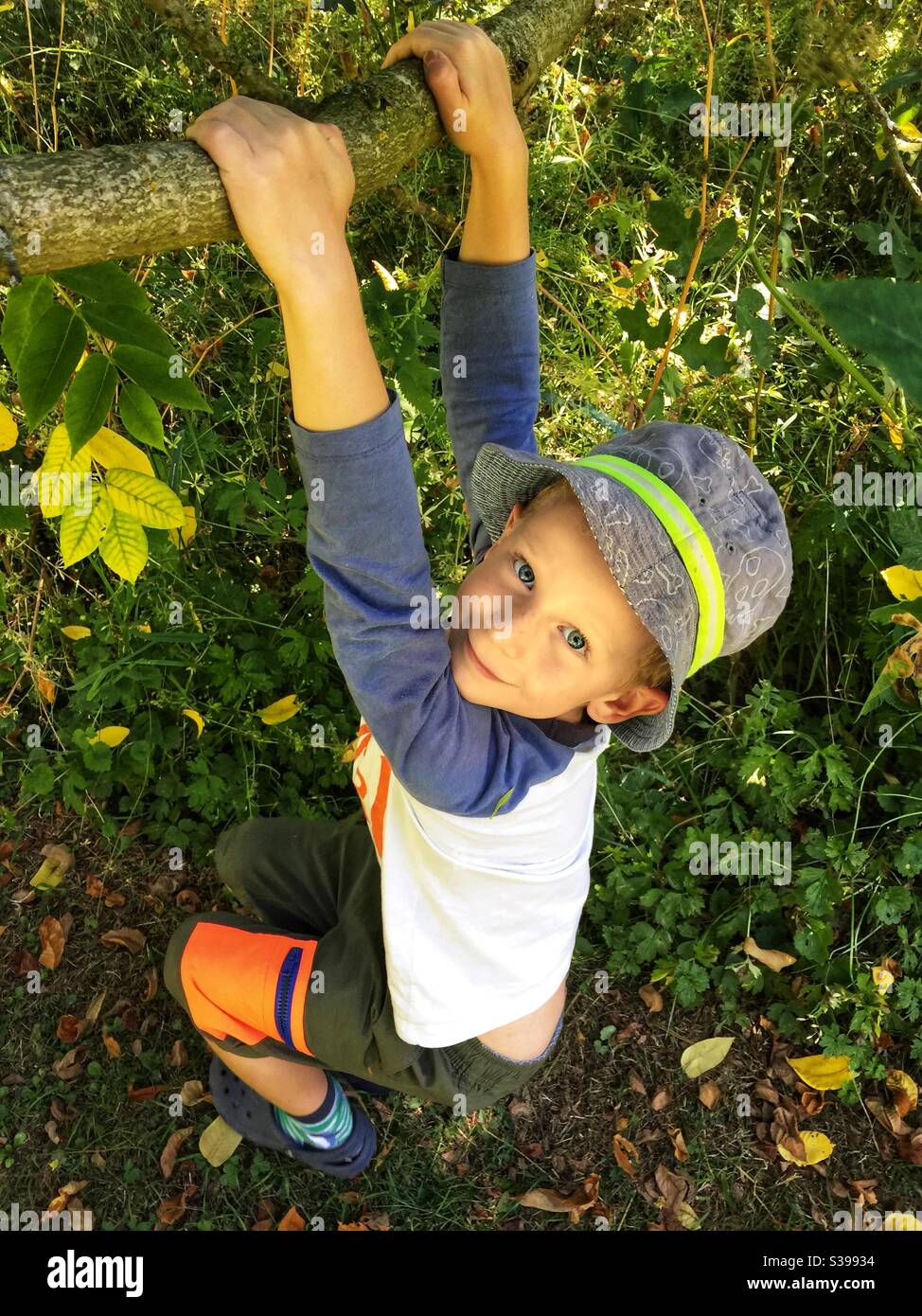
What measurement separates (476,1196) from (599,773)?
109 cm

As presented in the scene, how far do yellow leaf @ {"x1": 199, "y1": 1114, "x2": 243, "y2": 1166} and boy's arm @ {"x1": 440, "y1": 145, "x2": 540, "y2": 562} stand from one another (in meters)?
1.61

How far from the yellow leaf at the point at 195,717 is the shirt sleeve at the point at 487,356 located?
3.64 ft

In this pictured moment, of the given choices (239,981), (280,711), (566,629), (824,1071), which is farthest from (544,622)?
(824,1071)

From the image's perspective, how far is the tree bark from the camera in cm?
87

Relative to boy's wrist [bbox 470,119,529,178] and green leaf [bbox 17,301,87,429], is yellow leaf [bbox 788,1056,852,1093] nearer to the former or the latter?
boy's wrist [bbox 470,119,529,178]

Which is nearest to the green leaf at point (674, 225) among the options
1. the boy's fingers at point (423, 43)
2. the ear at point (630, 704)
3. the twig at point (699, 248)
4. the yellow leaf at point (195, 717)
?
the twig at point (699, 248)

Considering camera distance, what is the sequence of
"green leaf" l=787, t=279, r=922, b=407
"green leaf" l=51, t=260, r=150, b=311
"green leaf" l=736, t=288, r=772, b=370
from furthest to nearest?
"green leaf" l=736, t=288, r=772, b=370 < "green leaf" l=51, t=260, r=150, b=311 < "green leaf" l=787, t=279, r=922, b=407

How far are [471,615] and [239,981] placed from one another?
1020mm

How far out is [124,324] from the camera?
124cm

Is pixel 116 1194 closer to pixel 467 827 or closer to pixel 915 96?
pixel 467 827

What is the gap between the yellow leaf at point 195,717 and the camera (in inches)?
98.7

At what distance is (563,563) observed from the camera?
133 cm

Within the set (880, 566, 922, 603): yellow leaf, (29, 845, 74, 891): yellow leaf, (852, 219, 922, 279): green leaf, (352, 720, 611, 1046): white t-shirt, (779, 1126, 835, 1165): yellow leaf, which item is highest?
(852, 219, 922, 279): green leaf

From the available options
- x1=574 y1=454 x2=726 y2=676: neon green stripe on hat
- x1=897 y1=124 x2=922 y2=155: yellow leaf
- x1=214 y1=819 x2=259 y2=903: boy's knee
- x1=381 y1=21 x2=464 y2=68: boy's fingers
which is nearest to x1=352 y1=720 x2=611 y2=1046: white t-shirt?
x1=574 y1=454 x2=726 y2=676: neon green stripe on hat
